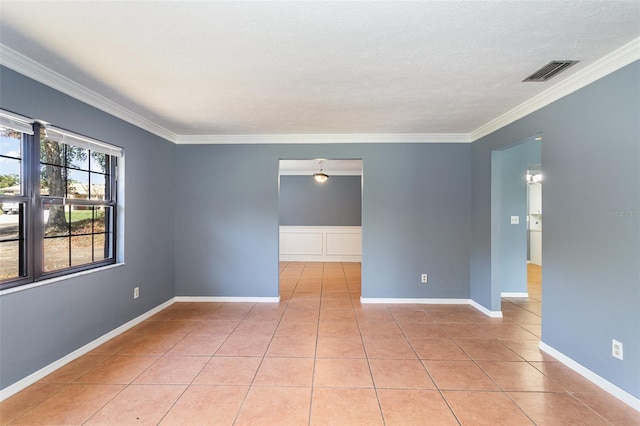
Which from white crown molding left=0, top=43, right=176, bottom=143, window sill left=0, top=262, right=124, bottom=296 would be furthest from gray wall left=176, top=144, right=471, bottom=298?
window sill left=0, top=262, right=124, bottom=296

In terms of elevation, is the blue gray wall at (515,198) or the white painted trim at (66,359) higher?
the blue gray wall at (515,198)

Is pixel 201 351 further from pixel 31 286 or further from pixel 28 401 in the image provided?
pixel 31 286

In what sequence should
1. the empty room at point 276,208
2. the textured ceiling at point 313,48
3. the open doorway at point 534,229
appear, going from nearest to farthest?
the textured ceiling at point 313,48 → the empty room at point 276,208 → the open doorway at point 534,229

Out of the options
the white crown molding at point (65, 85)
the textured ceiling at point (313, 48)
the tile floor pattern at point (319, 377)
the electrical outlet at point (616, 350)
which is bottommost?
the tile floor pattern at point (319, 377)

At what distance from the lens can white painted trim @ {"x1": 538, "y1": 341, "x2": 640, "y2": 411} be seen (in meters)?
2.05

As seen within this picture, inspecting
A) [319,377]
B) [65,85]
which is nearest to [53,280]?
[65,85]

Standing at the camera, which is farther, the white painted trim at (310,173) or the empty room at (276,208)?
the white painted trim at (310,173)

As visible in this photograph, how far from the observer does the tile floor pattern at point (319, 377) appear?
196cm

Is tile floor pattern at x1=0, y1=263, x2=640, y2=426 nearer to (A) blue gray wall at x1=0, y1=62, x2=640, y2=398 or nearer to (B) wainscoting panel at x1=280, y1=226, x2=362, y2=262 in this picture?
(A) blue gray wall at x1=0, y1=62, x2=640, y2=398

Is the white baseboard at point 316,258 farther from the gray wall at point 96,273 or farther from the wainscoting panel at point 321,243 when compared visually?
the gray wall at point 96,273

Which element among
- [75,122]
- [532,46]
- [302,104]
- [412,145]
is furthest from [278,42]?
[412,145]

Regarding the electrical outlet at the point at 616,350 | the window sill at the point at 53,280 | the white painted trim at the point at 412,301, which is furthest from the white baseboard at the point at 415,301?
the window sill at the point at 53,280

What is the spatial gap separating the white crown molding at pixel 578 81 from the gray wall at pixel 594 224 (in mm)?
53

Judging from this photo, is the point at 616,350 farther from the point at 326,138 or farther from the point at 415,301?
the point at 326,138
